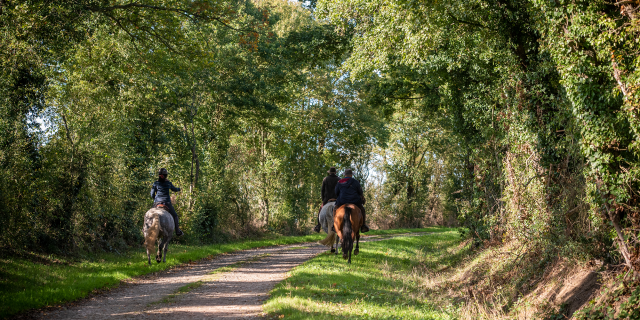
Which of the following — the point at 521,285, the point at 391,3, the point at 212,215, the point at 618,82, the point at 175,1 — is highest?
the point at 175,1

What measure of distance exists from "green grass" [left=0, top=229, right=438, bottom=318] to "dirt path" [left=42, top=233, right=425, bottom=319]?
17.2 inches

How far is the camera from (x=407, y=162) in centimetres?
4778

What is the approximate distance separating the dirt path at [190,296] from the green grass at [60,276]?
436mm

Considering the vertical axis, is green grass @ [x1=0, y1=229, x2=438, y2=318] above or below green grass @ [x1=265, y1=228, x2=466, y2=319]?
above

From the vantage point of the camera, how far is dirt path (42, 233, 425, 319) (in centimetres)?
770

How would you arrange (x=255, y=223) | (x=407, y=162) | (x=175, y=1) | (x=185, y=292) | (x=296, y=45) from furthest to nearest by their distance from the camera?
(x=407, y=162) < (x=255, y=223) < (x=296, y=45) < (x=175, y=1) < (x=185, y=292)

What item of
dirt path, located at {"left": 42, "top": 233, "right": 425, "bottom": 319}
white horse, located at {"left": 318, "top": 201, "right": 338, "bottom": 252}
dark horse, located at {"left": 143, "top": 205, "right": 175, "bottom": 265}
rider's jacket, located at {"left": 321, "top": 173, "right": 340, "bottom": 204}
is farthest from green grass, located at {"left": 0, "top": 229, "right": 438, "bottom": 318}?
rider's jacket, located at {"left": 321, "top": 173, "right": 340, "bottom": 204}

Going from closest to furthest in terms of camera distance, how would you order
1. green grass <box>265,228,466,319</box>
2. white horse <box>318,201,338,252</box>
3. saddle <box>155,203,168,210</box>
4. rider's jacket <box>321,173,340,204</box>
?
green grass <box>265,228,466,319</box> < saddle <box>155,203,168,210</box> < white horse <box>318,201,338,252</box> < rider's jacket <box>321,173,340,204</box>

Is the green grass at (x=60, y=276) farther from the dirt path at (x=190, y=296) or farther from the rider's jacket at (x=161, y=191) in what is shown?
the rider's jacket at (x=161, y=191)

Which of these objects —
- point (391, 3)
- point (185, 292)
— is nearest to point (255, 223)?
point (185, 292)

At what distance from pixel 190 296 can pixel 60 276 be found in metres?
3.90

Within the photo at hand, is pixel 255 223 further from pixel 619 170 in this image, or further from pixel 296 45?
pixel 619 170

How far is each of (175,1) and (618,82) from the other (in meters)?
10.4

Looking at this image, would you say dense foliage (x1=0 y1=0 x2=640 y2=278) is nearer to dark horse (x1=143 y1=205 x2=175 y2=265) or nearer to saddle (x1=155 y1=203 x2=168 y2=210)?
saddle (x1=155 y1=203 x2=168 y2=210)
